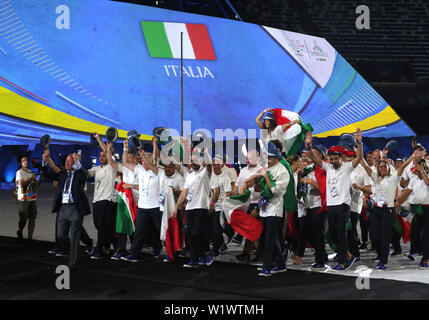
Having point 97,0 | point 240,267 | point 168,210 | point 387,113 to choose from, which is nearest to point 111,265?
point 168,210

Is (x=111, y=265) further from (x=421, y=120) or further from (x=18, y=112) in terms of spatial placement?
(x=421, y=120)

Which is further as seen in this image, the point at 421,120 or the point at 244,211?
the point at 421,120

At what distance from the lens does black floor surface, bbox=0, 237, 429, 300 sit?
6.78m

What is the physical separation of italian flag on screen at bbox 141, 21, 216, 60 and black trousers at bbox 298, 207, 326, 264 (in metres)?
16.3

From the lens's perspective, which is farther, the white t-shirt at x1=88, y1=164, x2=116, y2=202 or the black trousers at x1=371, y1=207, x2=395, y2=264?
the white t-shirt at x1=88, y1=164, x2=116, y2=202

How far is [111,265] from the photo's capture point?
900cm

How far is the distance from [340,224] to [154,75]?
16.9 meters

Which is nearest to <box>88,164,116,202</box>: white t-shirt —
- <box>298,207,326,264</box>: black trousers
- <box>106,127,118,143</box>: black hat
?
<box>106,127,118,143</box>: black hat

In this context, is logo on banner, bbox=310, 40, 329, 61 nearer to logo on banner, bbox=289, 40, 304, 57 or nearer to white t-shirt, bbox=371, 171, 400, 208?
logo on banner, bbox=289, 40, 304, 57

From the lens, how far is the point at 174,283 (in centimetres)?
759

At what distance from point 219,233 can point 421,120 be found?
2234 cm

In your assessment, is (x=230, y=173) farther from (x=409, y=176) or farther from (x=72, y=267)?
(x=72, y=267)

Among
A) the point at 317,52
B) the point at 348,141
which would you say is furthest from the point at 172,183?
the point at 317,52

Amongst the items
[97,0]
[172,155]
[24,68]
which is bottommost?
[172,155]
